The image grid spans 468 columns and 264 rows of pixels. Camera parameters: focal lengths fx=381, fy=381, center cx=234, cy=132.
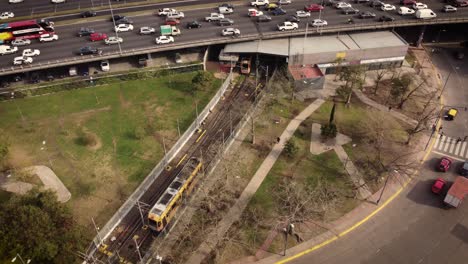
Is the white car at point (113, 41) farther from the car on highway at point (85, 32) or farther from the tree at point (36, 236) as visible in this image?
the tree at point (36, 236)

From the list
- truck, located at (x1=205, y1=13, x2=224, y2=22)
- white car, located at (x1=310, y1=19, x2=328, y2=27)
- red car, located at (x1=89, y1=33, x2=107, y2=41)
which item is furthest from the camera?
truck, located at (x1=205, y1=13, x2=224, y2=22)

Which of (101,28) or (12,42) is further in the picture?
(101,28)

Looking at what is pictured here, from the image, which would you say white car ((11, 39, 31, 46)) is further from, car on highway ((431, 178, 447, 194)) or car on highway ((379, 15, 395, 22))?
car on highway ((431, 178, 447, 194))

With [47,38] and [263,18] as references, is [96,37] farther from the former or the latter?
[263,18]

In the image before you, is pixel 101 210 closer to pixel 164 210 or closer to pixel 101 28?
pixel 164 210

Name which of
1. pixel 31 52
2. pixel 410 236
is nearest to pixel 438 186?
pixel 410 236

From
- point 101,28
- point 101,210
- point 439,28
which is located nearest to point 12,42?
point 101,28

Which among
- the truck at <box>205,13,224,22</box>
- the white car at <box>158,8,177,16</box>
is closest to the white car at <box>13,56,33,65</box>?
the white car at <box>158,8,177,16</box>

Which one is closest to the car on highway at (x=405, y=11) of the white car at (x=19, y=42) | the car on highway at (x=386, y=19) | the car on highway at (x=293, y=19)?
the car on highway at (x=386, y=19)
